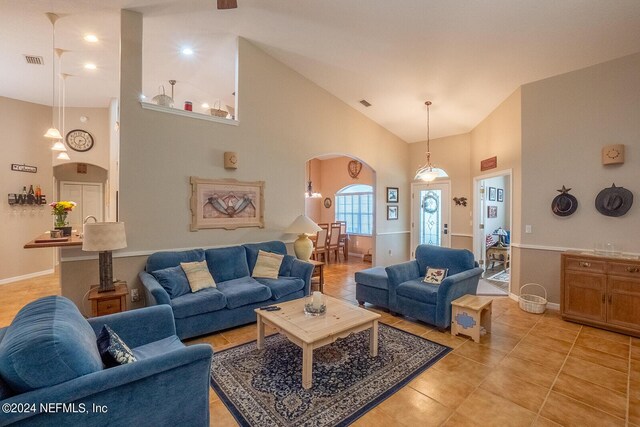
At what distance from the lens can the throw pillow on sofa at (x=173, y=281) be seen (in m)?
3.22

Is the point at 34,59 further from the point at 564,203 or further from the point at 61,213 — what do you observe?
the point at 564,203

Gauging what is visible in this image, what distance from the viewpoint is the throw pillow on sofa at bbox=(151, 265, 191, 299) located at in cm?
322

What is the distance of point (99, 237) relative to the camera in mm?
2908

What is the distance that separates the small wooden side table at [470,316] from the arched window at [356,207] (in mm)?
5050

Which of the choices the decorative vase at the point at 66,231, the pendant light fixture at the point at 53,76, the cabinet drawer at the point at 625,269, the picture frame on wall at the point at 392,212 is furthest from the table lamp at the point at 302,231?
the pendant light fixture at the point at 53,76

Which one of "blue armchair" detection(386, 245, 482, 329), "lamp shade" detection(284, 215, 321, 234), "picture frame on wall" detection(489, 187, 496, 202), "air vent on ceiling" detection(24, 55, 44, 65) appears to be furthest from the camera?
"picture frame on wall" detection(489, 187, 496, 202)

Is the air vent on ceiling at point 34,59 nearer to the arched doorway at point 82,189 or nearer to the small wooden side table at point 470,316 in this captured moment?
the arched doorway at point 82,189

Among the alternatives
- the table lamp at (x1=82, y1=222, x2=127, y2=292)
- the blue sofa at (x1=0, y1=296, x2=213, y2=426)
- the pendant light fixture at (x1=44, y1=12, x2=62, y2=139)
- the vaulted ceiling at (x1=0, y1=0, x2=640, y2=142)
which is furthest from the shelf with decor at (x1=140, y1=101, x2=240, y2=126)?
the blue sofa at (x1=0, y1=296, x2=213, y2=426)

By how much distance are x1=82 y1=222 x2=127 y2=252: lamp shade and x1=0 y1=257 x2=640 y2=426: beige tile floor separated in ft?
4.40

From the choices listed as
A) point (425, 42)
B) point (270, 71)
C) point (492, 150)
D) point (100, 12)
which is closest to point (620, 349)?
point (492, 150)

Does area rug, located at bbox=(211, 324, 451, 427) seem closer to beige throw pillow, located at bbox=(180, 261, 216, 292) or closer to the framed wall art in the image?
beige throw pillow, located at bbox=(180, 261, 216, 292)

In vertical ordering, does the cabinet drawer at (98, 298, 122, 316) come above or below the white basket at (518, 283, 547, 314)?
above

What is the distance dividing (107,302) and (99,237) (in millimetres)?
652

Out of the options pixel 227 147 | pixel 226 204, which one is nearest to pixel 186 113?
pixel 227 147
